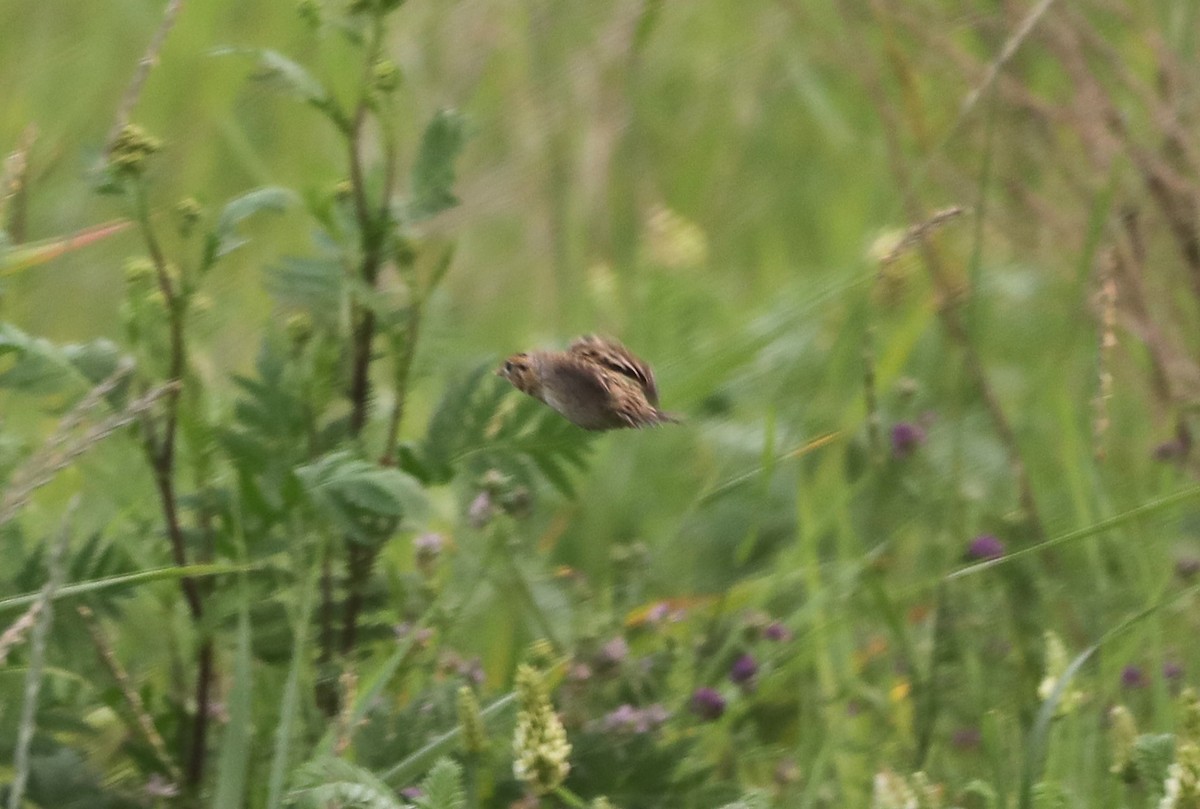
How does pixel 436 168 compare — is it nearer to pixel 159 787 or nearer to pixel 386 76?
pixel 386 76

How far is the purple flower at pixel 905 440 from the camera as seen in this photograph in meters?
2.23

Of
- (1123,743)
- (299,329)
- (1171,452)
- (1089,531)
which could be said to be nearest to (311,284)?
(299,329)

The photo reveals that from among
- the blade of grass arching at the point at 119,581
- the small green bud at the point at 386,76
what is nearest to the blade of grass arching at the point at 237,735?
the blade of grass arching at the point at 119,581

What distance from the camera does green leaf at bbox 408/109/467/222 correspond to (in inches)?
66.7

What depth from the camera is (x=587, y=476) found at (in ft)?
7.66

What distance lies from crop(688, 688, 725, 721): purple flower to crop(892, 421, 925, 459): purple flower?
0.54m

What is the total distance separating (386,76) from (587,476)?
0.86 metres

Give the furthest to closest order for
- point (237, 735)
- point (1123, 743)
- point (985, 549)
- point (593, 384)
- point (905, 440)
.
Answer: point (905, 440), point (985, 549), point (1123, 743), point (237, 735), point (593, 384)

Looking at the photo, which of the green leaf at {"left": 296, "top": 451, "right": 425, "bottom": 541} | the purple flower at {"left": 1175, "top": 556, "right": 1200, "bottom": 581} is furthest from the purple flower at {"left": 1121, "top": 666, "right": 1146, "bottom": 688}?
the green leaf at {"left": 296, "top": 451, "right": 425, "bottom": 541}

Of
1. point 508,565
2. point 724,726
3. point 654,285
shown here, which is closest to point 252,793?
point 508,565

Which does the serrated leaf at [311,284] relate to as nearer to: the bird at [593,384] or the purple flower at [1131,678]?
the bird at [593,384]

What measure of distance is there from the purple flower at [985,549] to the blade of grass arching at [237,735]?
95cm

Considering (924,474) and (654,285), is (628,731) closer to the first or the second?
(924,474)

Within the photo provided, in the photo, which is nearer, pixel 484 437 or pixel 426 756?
→ pixel 426 756
